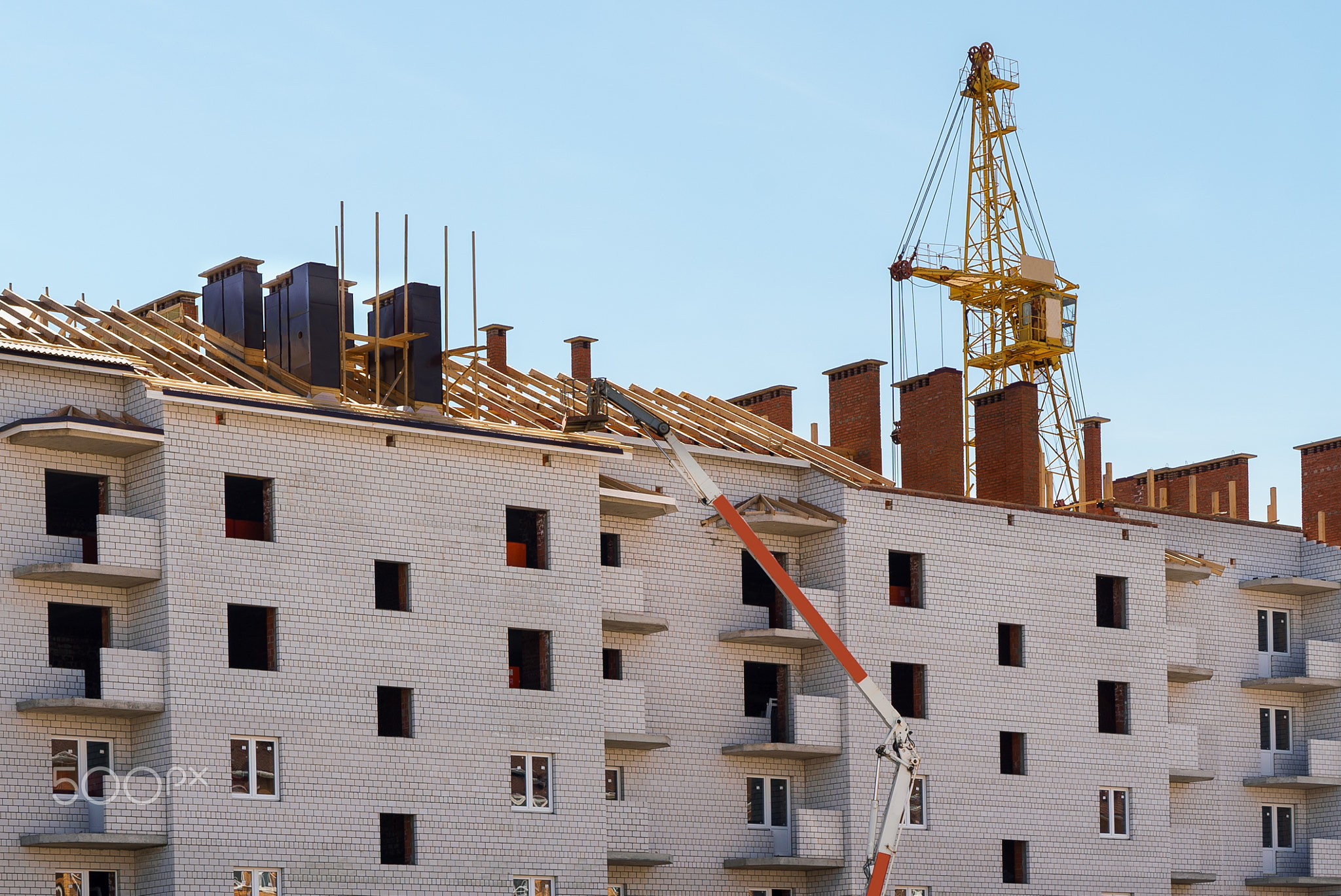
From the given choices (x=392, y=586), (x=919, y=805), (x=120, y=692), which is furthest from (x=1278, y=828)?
(x=120, y=692)

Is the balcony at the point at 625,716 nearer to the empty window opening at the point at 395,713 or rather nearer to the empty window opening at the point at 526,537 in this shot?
the empty window opening at the point at 526,537

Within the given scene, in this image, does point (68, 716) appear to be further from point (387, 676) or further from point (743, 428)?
point (743, 428)

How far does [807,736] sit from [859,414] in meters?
10.2

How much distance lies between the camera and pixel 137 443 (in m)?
37.6

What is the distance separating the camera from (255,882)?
3756cm

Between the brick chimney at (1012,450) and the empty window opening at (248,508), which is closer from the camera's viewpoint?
the empty window opening at (248,508)

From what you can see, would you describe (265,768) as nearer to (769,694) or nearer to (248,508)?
(248,508)

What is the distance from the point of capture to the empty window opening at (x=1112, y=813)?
49.2 meters

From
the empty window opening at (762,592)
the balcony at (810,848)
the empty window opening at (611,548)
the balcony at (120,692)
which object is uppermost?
the empty window opening at (611,548)

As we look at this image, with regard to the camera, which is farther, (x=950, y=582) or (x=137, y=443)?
(x=950, y=582)

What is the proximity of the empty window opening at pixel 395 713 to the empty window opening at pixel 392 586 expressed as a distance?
1561 millimetres

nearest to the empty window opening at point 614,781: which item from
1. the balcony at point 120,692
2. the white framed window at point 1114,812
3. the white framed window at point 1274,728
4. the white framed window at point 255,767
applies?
the white framed window at point 255,767

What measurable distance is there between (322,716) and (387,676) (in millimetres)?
1555

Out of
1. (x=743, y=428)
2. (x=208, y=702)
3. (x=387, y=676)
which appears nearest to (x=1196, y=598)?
(x=743, y=428)
